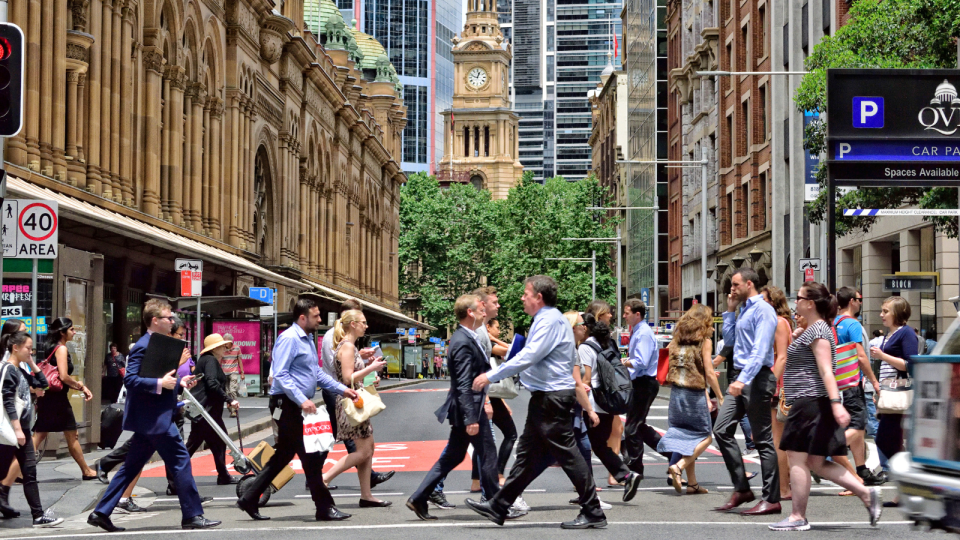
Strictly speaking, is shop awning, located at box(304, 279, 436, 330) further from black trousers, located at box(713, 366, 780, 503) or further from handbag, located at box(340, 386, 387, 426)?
black trousers, located at box(713, 366, 780, 503)

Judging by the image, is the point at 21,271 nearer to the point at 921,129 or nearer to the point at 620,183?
the point at 921,129

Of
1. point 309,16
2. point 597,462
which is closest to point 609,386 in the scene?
point 597,462

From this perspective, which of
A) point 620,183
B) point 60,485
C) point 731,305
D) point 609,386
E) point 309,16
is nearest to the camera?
point 731,305

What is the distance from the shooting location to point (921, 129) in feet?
54.5

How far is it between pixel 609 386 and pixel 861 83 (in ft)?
21.4

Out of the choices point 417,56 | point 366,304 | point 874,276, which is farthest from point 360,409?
point 417,56

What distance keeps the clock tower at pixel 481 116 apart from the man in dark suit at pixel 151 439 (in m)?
151

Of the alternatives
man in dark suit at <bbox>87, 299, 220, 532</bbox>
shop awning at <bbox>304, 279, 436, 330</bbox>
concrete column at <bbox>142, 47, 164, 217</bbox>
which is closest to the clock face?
shop awning at <bbox>304, 279, 436, 330</bbox>

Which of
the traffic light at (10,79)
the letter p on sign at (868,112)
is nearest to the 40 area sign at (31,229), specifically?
the traffic light at (10,79)

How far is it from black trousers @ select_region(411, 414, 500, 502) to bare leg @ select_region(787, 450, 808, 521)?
7.74 feet

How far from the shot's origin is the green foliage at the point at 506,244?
8512 cm

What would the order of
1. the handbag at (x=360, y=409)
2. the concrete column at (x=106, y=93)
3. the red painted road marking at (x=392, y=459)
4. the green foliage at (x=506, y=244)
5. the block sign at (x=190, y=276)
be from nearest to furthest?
the handbag at (x=360, y=409)
the red painted road marking at (x=392, y=459)
the block sign at (x=190, y=276)
the concrete column at (x=106, y=93)
the green foliage at (x=506, y=244)

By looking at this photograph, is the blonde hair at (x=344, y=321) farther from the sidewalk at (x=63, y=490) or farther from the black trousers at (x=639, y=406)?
the black trousers at (x=639, y=406)

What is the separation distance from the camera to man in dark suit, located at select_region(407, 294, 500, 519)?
1043 cm
